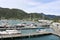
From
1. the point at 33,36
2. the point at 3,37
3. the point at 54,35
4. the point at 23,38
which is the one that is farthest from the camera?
the point at 54,35

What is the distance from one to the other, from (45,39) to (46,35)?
5889mm

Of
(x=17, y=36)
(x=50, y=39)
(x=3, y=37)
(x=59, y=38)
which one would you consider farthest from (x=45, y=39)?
(x=3, y=37)

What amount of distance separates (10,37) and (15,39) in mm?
2034

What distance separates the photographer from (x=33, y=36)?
56031 mm

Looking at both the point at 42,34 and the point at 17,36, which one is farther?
the point at 42,34

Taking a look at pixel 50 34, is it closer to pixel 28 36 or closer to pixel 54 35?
pixel 54 35

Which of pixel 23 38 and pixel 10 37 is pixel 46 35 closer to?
pixel 23 38

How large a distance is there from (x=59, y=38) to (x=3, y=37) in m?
22.0

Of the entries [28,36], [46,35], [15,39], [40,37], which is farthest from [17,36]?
[46,35]

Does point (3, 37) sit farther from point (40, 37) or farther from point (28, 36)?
point (40, 37)

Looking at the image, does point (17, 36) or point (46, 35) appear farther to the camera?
point (46, 35)

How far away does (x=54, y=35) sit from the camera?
60.3 metres

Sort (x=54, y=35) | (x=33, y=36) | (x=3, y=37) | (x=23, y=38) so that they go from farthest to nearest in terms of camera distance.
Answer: (x=54, y=35) < (x=33, y=36) < (x=23, y=38) < (x=3, y=37)

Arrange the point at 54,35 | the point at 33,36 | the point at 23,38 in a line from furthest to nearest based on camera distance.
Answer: the point at 54,35 < the point at 33,36 < the point at 23,38
